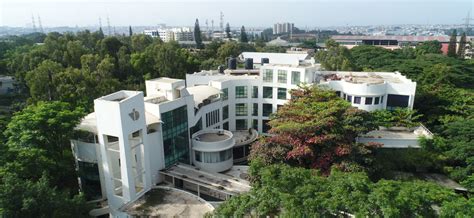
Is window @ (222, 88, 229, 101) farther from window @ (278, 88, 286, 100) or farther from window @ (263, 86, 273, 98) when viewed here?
window @ (278, 88, 286, 100)

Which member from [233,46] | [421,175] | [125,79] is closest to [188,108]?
[421,175]

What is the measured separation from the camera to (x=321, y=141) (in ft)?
76.9

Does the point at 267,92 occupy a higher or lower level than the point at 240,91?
lower

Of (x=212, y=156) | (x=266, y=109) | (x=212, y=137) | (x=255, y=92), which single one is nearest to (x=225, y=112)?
(x=255, y=92)

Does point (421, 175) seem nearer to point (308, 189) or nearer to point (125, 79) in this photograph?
point (308, 189)

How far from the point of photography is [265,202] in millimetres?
15414

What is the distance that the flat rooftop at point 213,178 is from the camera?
2456 centimetres

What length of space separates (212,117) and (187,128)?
5.84 m

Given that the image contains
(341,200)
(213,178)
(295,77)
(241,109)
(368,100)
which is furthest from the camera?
(241,109)

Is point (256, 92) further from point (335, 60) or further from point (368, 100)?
point (335, 60)

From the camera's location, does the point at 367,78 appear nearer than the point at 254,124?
Yes

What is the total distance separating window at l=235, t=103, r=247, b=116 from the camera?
3850cm

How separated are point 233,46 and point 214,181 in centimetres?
5556

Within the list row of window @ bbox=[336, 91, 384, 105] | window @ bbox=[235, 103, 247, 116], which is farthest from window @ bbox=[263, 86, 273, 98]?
row of window @ bbox=[336, 91, 384, 105]
